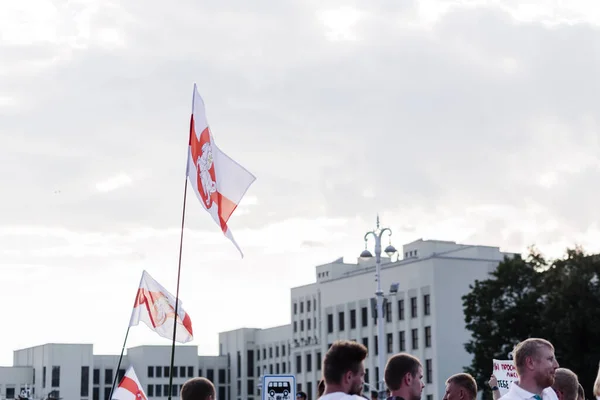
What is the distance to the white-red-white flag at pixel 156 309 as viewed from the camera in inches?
683

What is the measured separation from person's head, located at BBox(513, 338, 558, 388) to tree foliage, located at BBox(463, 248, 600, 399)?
157 ft

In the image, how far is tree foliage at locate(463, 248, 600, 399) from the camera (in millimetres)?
56125

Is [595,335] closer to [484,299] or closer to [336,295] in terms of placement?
[484,299]

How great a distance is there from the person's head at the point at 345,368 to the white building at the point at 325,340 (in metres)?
57.3

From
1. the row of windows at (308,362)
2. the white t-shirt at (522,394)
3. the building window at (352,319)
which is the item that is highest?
the building window at (352,319)

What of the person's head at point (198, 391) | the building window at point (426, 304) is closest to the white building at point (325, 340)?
the building window at point (426, 304)

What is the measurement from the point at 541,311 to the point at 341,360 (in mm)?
55653

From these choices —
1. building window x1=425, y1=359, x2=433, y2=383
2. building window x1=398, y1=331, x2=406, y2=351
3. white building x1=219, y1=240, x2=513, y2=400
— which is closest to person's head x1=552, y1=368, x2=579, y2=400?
white building x1=219, y1=240, x2=513, y2=400

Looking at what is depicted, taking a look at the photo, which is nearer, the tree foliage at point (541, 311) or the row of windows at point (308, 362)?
the tree foliage at point (541, 311)

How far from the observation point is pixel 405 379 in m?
7.10

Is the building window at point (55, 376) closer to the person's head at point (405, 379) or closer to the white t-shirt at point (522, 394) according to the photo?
the white t-shirt at point (522, 394)

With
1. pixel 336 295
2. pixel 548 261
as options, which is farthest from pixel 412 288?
pixel 548 261

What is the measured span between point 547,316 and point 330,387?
53.6 m

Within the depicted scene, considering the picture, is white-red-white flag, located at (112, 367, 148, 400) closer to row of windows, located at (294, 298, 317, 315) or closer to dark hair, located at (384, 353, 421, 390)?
dark hair, located at (384, 353, 421, 390)
